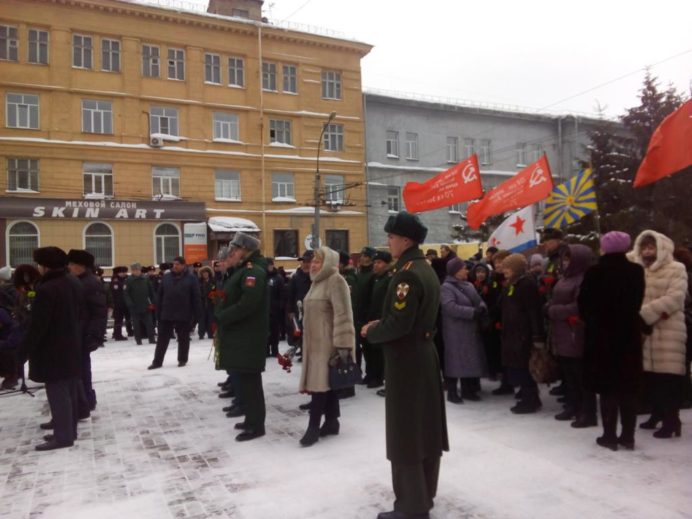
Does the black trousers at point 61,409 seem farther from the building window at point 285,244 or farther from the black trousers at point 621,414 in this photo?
the building window at point 285,244

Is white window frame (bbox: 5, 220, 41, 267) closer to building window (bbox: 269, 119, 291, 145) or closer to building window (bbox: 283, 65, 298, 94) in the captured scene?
building window (bbox: 269, 119, 291, 145)

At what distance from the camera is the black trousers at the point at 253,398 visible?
5.58 meters

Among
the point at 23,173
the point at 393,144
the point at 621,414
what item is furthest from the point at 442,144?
the point at 621,414

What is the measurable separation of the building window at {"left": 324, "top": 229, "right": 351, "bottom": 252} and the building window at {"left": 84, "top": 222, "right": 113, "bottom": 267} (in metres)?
11.8

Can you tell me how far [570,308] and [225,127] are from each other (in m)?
28.0

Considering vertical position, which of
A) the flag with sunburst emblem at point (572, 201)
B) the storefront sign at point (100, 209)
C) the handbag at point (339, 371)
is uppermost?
the storefront sign at point (100, 209)

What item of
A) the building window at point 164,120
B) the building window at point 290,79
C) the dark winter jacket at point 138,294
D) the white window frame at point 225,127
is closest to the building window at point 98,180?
the building window at point 164,120

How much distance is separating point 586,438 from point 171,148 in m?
27.6

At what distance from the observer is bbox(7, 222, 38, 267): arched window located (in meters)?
25.7

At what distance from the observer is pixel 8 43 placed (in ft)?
86.4

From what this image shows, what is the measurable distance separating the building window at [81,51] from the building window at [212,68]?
583cm

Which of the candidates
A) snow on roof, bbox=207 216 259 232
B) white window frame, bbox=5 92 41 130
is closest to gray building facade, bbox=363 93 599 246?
snow on roof, bbox=207 216 259 232

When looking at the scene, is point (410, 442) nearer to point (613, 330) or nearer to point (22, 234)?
point (613, 330)

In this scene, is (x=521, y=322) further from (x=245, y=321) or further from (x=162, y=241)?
(x=162, y=241)
